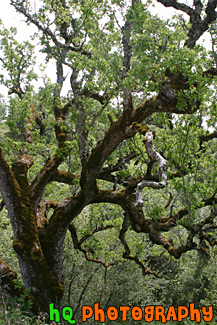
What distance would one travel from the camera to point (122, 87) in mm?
7625

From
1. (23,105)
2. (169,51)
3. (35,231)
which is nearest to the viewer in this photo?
(169,51)

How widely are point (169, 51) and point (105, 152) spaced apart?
3.17 m

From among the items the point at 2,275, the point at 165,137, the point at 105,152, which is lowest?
the point at 2,275

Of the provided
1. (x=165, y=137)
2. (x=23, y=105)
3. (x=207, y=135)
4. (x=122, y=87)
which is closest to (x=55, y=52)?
(x=23, y=105)

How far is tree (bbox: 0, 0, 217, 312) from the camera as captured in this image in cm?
671

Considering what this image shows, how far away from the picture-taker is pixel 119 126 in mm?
7988

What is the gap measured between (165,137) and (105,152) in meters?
1.94

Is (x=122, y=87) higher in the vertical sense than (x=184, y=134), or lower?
higher

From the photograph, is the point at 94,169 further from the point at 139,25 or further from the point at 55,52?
the point at 55,52

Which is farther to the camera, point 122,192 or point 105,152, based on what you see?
point 122,192

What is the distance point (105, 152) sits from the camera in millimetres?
8250

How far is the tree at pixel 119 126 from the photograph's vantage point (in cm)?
671

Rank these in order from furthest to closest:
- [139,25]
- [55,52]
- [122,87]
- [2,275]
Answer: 1. [55,52]
2. [2,275]
3. [122,87]
4. [139,25]

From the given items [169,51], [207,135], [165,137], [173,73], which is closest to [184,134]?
[165,137]
